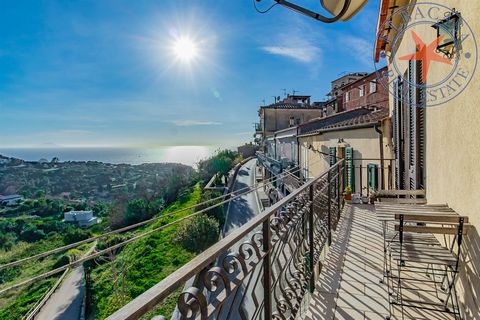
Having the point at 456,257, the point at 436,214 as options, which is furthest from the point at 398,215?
the point at 456,257

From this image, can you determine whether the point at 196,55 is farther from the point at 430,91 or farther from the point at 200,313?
the point at 200,313

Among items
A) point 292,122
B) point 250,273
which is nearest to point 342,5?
point 250,273

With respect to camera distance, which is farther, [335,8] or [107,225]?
[107,225]

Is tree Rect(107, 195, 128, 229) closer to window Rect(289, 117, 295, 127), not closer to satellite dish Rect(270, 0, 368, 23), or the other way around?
window Rect(289, 117, 295, 127)

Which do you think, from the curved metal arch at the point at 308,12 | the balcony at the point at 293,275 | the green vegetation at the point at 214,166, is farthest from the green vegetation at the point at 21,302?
the curved metal arch at the point at 308,12

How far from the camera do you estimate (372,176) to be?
7.17 meters

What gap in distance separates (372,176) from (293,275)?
6050 mm

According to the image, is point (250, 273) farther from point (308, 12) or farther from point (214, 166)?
point (214, 166)

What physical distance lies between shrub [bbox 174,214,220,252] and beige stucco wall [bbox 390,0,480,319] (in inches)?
432

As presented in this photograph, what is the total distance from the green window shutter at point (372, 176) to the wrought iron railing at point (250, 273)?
475cm

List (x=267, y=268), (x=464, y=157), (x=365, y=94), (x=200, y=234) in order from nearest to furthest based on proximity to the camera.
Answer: (x=267, y=268) < (x=464, y=157) < (x=200, y=234) < (x=365, y=94)

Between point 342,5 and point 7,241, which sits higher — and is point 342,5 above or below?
above

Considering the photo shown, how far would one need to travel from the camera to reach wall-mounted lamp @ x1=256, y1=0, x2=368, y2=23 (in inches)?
111

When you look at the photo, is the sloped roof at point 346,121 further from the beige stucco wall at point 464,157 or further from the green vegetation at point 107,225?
the green vegetation at point 107,225
